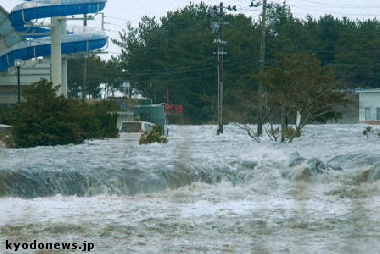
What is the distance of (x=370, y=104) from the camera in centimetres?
7156

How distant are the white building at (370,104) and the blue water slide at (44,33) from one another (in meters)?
26.7

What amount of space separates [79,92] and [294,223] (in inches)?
3446

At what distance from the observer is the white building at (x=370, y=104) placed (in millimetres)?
70562

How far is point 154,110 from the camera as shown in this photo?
55.2 metres

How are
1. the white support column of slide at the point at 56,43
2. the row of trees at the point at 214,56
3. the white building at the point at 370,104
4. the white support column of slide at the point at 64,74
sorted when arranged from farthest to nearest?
the row of trees at the point at 214,56 → the white building at the point at 370,104 → the white support column of slide at the point at 64,74 → the white support column of slide at the point at 56,43

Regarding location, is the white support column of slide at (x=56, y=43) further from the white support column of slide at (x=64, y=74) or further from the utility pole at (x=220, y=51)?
the utility pole at (x=220, y=51)

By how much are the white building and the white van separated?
109 feet

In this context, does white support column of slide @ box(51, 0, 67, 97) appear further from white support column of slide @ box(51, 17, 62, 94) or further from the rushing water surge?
the rushing water surge

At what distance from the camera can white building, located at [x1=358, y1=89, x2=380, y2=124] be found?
2778 inches

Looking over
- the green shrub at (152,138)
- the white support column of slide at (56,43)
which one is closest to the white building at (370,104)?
the white support column of slide at (56,43)

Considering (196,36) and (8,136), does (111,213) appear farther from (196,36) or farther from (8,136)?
(196,36)

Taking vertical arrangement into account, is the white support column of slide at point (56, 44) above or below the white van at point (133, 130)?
above

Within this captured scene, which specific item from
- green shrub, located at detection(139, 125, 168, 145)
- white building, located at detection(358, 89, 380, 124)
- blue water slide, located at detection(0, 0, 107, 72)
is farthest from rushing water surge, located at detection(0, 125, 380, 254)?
white building, located at detection(358, 89, 380, 124)

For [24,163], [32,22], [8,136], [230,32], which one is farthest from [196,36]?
[24,163]
